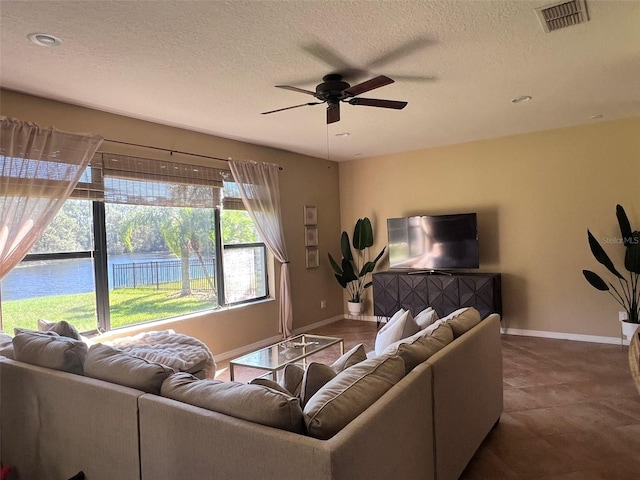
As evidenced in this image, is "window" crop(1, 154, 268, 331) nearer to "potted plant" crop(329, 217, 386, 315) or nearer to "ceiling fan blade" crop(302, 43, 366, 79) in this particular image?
"potted plant" crop(329, 217, 386, 315)

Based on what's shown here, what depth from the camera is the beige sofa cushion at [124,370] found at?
175 cm

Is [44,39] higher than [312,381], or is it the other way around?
[44,39]

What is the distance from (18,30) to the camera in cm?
219

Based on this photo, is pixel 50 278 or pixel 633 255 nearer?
pixel 50 278

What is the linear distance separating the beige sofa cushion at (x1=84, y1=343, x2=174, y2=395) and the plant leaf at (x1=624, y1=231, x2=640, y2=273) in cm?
458

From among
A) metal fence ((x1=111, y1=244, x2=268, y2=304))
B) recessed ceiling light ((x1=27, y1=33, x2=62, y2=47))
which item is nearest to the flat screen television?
metal fence ((x1=111, y1=244, x2=268, y2=304))

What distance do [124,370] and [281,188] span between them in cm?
388

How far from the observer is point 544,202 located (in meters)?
4.98

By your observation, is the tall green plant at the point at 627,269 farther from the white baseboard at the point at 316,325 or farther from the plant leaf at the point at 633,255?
the white baseboard at the point at 316,325

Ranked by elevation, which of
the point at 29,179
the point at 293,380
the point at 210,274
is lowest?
the point at 293,380

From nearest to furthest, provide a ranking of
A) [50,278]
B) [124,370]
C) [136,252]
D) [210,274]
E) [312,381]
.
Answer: [312,381] → [124,370] → [50,278] → [136,252] → [210,274]

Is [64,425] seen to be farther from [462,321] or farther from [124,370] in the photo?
[462,321]

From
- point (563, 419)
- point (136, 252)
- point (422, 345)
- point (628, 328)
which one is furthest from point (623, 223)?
point (136, 252)

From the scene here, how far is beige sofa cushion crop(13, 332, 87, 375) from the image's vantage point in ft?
6.74
